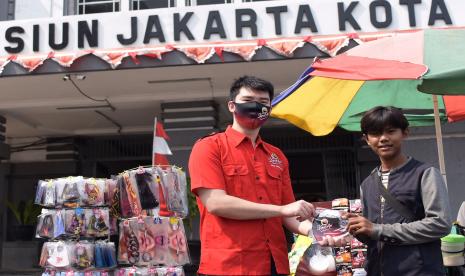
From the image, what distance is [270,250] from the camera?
220 centimetres

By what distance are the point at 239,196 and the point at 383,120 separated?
723 millimetres

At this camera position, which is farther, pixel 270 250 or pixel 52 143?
pixel 52 143

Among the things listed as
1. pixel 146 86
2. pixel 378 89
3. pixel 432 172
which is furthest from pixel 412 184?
pixel 146 86

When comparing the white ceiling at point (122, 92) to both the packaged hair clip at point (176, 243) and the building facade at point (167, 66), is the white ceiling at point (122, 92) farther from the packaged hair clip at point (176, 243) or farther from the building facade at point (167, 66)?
the packaged hair clip at point (176, 243)

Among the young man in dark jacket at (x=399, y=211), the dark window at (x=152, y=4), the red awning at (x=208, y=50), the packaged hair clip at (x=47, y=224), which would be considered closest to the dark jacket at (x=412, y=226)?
the young man in dark jacket at (x=399, y=211)

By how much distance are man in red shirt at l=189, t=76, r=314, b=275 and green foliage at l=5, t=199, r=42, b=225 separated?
9.53 metres

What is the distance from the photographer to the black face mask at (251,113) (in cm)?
231

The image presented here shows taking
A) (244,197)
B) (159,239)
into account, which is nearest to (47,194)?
(159,239)

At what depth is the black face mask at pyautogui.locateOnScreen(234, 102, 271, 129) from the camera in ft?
7.57

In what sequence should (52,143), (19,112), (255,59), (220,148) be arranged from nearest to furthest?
(220,148), (255,59), (19,112), (52,143)

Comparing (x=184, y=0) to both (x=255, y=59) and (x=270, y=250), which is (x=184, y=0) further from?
(x=270, y=250)

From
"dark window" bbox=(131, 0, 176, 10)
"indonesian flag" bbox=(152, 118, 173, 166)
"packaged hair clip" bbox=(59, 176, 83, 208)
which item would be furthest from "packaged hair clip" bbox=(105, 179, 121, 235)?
"dark window" bbox=(131, 0, 176, 10)

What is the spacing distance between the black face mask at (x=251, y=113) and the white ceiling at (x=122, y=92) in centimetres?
466

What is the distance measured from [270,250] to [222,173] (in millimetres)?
396
